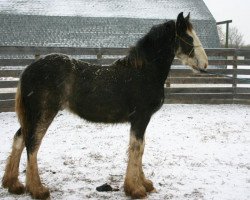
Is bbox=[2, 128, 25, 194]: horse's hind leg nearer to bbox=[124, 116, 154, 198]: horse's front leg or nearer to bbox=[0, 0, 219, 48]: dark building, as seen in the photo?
bbox=[124, 116, 154, 198]: horse's front leg

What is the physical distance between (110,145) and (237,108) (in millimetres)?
5250

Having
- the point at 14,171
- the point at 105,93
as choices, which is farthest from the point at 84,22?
the point at 14,171

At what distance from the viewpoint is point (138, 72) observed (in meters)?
4.28

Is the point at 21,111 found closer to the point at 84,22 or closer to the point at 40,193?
the point at 40,193

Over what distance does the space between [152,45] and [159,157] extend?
208 centimetres

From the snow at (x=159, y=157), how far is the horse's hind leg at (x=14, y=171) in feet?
0.29

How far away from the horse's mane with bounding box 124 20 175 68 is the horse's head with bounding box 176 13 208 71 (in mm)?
98

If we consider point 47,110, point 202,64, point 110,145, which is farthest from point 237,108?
point 47,110

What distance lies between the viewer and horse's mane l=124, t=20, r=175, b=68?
14.1 ft

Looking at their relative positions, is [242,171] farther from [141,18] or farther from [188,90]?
[141,18]

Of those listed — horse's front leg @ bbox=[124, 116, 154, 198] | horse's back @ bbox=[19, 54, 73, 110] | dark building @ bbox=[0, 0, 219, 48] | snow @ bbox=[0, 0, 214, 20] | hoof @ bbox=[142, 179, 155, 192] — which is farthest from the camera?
snow @ bbox=[0, 0, 214, 20]

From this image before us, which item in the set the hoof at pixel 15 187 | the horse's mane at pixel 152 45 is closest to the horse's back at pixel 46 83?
the horse's mane at pixel 152 45

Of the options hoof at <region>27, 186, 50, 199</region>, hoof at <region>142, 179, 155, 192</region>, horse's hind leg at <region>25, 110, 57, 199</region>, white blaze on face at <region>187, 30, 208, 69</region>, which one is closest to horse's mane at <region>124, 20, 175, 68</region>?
white blaze on face at <region>187, 30, 208, 69</region>

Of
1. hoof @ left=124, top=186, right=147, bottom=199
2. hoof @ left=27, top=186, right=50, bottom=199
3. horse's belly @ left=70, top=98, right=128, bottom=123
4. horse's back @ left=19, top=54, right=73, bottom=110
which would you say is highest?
horse's back @ left=19, top=54, right=73, bottom=110
